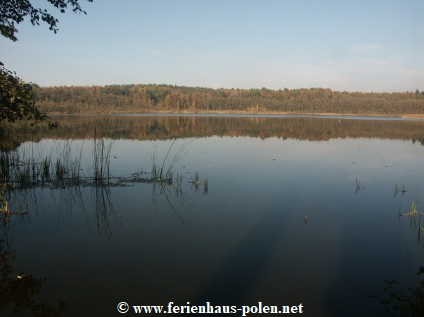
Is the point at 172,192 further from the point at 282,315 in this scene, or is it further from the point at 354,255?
the point at 282,315

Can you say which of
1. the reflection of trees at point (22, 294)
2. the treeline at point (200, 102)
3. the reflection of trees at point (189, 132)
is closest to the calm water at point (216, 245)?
the reflection of trees at point (22, 294)

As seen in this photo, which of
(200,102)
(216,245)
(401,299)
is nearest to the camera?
(401,299)

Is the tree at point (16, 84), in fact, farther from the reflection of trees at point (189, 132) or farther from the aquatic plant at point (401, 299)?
the reflection of trees at point (189, 132)

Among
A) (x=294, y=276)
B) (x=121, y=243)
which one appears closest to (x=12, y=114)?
(x=121, y=243)

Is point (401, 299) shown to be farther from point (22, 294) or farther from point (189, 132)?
point (189, 132)

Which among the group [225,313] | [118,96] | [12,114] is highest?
[118,96]

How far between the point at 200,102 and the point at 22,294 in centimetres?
7932

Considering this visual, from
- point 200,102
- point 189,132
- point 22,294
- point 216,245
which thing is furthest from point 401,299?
point 200,102

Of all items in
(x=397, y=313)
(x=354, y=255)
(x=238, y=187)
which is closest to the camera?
(x=397, y=313)

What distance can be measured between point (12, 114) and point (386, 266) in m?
5.39

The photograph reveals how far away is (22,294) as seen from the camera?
A: 128 inches

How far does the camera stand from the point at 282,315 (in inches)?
121

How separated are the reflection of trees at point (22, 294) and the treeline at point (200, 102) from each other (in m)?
58.3

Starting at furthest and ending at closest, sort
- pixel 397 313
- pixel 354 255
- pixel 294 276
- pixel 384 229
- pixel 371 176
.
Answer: pixel 371 176 < pixel 384 229 < pixel 354 255 < pixel 294 276 < pixel 397 313
